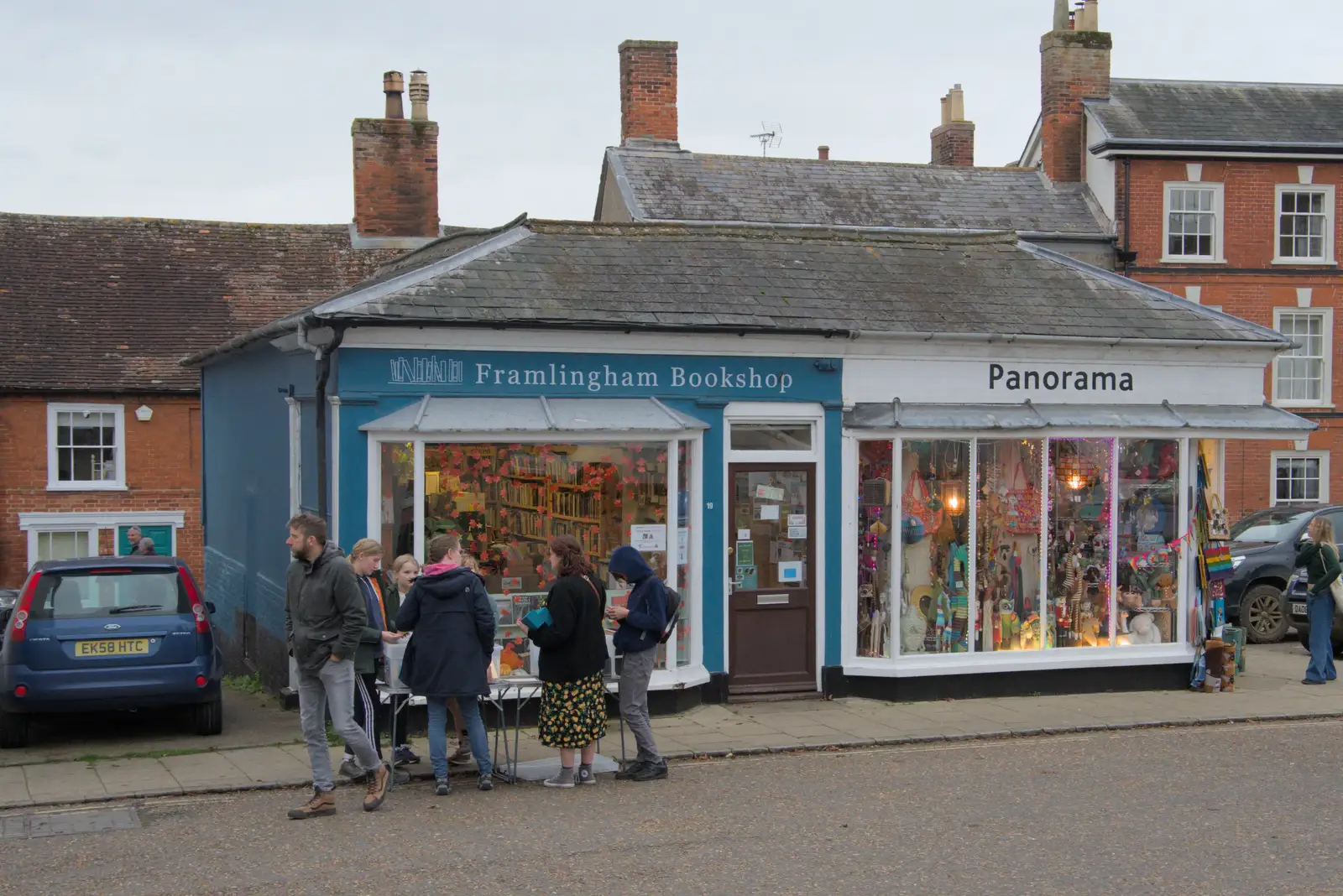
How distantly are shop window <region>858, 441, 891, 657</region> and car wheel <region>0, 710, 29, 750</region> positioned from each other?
7.03m

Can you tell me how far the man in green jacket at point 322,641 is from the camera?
28.3 feet

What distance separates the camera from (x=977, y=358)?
1306cm

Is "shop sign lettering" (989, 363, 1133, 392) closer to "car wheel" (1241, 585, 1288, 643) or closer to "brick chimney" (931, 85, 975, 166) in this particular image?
"car wheel" (1241, 585, 1288, 643)

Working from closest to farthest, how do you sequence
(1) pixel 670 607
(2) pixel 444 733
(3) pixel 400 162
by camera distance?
(2) pixel 444 733 → (1) pixel 670 607 → (3) pixel 400 162

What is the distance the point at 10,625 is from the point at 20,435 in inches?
671

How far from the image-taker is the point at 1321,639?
14.2 metres

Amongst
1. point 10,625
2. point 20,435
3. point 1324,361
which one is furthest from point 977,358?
point 20,435

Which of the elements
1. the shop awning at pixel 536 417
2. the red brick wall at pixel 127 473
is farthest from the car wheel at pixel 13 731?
the red brick wall at pixel 127 473

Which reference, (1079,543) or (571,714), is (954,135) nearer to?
(1079,543)

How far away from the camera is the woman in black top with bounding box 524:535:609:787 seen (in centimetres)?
931

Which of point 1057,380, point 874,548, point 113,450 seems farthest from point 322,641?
point 113,450

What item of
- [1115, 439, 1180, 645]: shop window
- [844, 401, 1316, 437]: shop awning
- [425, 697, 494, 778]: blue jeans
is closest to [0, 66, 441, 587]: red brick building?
[844, 401, 1316, 437]: shop awning

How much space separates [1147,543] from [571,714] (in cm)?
678

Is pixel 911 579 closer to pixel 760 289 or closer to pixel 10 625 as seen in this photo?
pixel 760 289
